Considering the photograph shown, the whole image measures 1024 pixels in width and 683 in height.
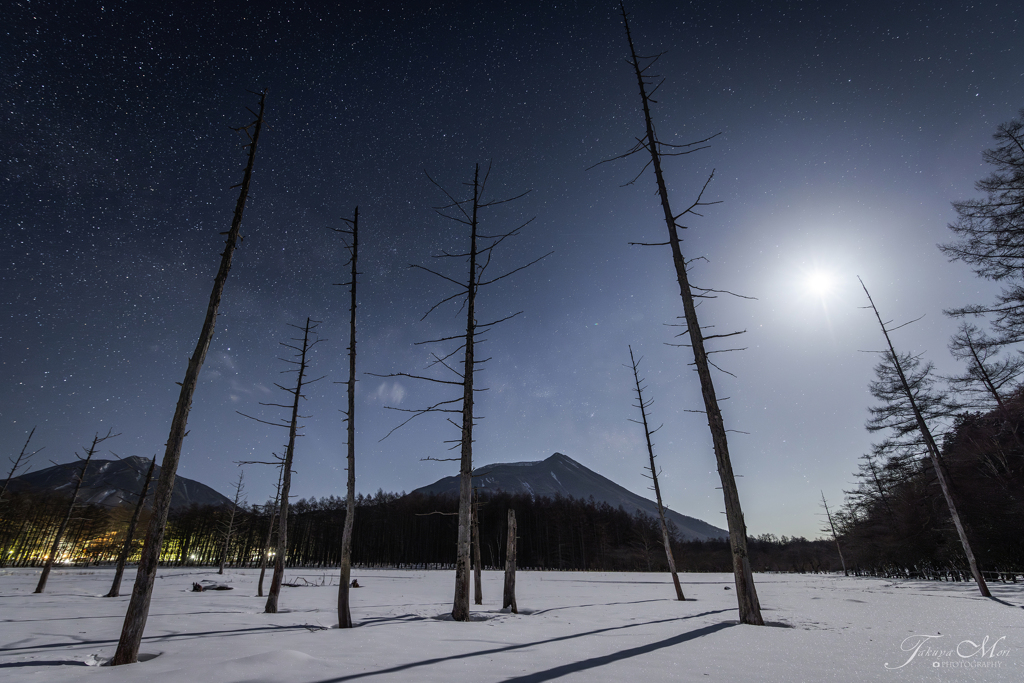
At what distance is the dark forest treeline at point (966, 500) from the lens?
71.1 ft

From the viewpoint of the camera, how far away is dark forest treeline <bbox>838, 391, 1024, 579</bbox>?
21.7m

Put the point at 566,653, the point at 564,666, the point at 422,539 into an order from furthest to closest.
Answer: the point at 422,539
the point at 566,653
the point at 564,666

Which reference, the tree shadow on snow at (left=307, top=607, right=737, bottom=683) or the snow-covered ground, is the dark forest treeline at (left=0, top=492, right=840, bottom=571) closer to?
the snow-covered ground

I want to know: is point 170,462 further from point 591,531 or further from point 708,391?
point 591,531

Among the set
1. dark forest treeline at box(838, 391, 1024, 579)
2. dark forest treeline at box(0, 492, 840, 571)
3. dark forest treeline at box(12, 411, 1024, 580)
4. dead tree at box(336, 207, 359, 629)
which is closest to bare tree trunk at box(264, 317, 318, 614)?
dead tree at box(336, 207, 359, 629)

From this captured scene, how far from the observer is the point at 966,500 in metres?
25.4

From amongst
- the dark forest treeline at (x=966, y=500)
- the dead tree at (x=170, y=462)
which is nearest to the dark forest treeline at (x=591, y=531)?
the dark forest treeline at (x=966, y=500)

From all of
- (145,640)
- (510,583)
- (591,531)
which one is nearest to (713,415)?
(510,583)

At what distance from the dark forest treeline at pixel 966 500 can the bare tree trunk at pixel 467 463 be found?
2520cm

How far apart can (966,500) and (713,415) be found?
30.4 meters

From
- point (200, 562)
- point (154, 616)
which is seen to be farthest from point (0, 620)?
point (200, 562)

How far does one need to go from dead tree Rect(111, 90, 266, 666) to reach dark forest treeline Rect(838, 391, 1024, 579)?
3082 centimetres

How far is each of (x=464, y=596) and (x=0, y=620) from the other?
39.9ft

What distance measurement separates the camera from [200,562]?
268 feet
